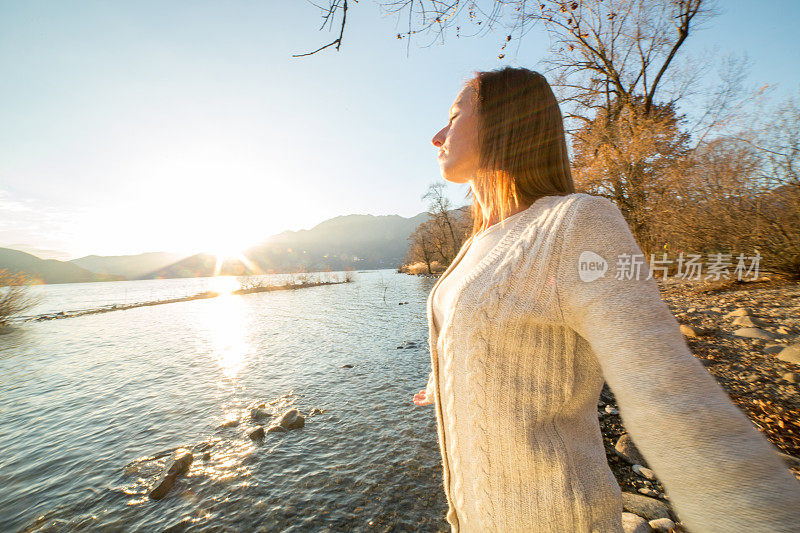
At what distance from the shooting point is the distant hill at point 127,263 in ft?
442

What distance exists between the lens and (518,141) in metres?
1.22

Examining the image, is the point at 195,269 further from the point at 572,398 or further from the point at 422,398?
the point at 572,398

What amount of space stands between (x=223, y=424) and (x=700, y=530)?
6971 millimetres

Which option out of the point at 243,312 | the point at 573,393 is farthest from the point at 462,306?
the point at 243,312

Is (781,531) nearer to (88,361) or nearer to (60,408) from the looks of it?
(60,408)

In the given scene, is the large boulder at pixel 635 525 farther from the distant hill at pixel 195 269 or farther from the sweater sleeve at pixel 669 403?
the distant hill at pixel 195 269

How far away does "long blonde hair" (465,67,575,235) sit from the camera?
1.19 m

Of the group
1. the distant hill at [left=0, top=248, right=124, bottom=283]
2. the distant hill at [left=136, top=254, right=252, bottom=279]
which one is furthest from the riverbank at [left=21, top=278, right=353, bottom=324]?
the distant hill at [left=0, top=248, right=124, bottom=283]

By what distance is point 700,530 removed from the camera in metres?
0.62

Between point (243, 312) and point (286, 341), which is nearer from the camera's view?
point (286, 341)

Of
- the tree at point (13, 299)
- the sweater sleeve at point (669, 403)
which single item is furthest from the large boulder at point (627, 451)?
the tree at point (13, 299)

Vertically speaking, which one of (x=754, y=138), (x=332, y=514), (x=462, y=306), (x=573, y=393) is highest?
(x=754, y=138)

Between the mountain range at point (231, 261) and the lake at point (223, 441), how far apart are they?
7926cm

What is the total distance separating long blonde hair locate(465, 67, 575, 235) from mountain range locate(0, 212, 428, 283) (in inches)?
3483
